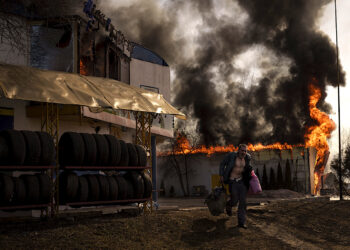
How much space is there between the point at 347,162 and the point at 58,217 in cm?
3602

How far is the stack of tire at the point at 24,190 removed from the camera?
986 cm

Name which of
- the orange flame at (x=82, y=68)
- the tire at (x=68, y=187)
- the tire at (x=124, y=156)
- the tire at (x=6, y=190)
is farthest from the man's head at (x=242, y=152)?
the orange flame at (x=82, y=68)

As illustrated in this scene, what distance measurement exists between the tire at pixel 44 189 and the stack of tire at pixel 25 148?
1.13 feet

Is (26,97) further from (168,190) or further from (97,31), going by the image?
(168,190)

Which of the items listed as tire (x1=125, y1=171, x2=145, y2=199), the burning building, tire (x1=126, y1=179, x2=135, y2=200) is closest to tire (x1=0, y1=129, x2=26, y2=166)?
the burning building

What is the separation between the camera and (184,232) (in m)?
10.4

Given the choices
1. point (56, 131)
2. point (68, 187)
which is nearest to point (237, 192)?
point (68, 187)

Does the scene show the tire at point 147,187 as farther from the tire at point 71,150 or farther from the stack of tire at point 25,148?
the stack of tire at point 25,148

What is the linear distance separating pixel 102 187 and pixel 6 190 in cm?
255

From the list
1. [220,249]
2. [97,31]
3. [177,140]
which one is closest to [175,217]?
[220,249]

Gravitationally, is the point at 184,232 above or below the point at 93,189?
below

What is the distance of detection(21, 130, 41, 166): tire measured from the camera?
34.3 feet

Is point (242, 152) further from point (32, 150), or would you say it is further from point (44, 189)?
point (32, 150)

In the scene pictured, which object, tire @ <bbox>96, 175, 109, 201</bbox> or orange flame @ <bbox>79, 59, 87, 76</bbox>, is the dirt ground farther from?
orange flame @ <bbox>79, 59, 87, 76</bbox>
